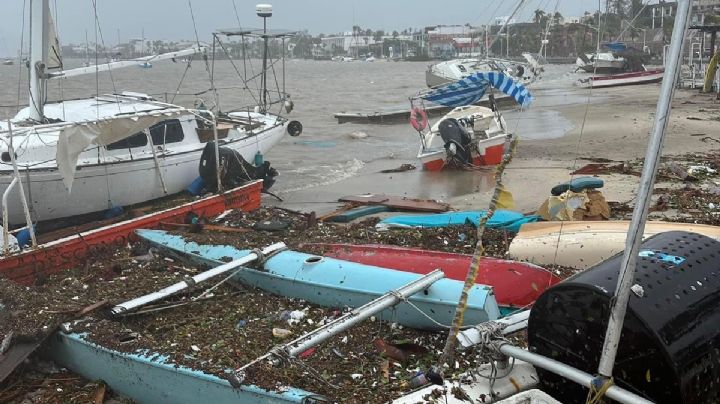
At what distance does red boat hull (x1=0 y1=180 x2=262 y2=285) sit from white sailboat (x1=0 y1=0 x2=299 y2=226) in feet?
2.73

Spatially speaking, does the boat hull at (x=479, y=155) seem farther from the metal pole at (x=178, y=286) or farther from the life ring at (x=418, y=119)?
the metal pole at (x=178, y=286)

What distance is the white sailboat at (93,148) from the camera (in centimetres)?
911

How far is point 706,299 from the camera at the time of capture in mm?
3215

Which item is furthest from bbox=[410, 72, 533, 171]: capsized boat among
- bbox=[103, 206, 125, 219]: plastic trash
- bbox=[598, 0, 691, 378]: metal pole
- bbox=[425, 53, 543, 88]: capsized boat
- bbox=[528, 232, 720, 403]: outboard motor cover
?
bbox=[425, 53, 543, 88]: capsized boat

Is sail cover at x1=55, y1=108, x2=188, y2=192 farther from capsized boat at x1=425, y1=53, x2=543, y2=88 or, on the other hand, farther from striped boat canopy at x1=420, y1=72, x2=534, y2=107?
capsized boat at x1=425, y1=53, x2=543, y2=88

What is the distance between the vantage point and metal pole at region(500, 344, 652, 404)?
110 inches

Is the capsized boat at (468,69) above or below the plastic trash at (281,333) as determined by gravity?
above

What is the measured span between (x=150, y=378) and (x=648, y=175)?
13.3 feet

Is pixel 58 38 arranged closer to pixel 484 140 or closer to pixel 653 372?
pixel 484 140

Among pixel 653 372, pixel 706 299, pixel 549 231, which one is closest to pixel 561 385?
pixel 653 372

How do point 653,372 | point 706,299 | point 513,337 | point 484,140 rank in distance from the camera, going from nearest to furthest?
1. point 653,372
2. point 706,299
3. point 513,337
4. point 484,140

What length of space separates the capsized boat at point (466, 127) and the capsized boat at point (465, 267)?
9.02 m

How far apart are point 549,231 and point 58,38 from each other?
9.63m

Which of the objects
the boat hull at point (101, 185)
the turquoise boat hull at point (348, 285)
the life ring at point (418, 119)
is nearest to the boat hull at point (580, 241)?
the turquoise boat hull at point (348, 285)
